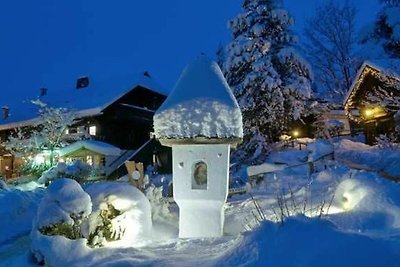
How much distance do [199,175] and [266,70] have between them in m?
14.6

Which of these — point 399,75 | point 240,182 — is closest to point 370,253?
point 399,75

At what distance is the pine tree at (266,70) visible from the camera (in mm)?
23031

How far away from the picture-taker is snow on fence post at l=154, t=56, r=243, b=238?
9227 mm

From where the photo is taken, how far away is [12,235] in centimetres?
1200

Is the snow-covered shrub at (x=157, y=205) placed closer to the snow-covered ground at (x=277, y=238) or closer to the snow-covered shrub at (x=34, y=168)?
the snow-covered ground at (x=277, y=238)

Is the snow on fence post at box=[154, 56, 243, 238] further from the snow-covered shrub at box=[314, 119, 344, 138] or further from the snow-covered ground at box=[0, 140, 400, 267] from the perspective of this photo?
the snow-covered shrub at box=[314, 119, 344, 138]

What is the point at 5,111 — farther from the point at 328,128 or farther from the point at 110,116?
the point at 328,128

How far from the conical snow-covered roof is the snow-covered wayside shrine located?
24mm

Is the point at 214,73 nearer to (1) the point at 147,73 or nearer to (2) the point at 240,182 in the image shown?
(2) the point at 240,182

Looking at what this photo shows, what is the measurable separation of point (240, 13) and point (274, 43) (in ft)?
9.78

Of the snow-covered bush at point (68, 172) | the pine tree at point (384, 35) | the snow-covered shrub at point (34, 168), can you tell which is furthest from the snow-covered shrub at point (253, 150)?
the snow-covered shrub at point (34, 168)

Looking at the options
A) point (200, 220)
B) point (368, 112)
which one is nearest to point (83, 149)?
point (368, 112)

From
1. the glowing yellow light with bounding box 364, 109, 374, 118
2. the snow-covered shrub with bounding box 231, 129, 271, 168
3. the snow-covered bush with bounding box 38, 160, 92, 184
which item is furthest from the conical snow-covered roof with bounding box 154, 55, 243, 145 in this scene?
the glowing yellow light with bounding box 364, 109, 374, 118

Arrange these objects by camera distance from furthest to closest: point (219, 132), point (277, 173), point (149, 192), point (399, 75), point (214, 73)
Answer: point (277, 173), point (399, 75), point (149, 192), point (214, 73), point (219, 132)
